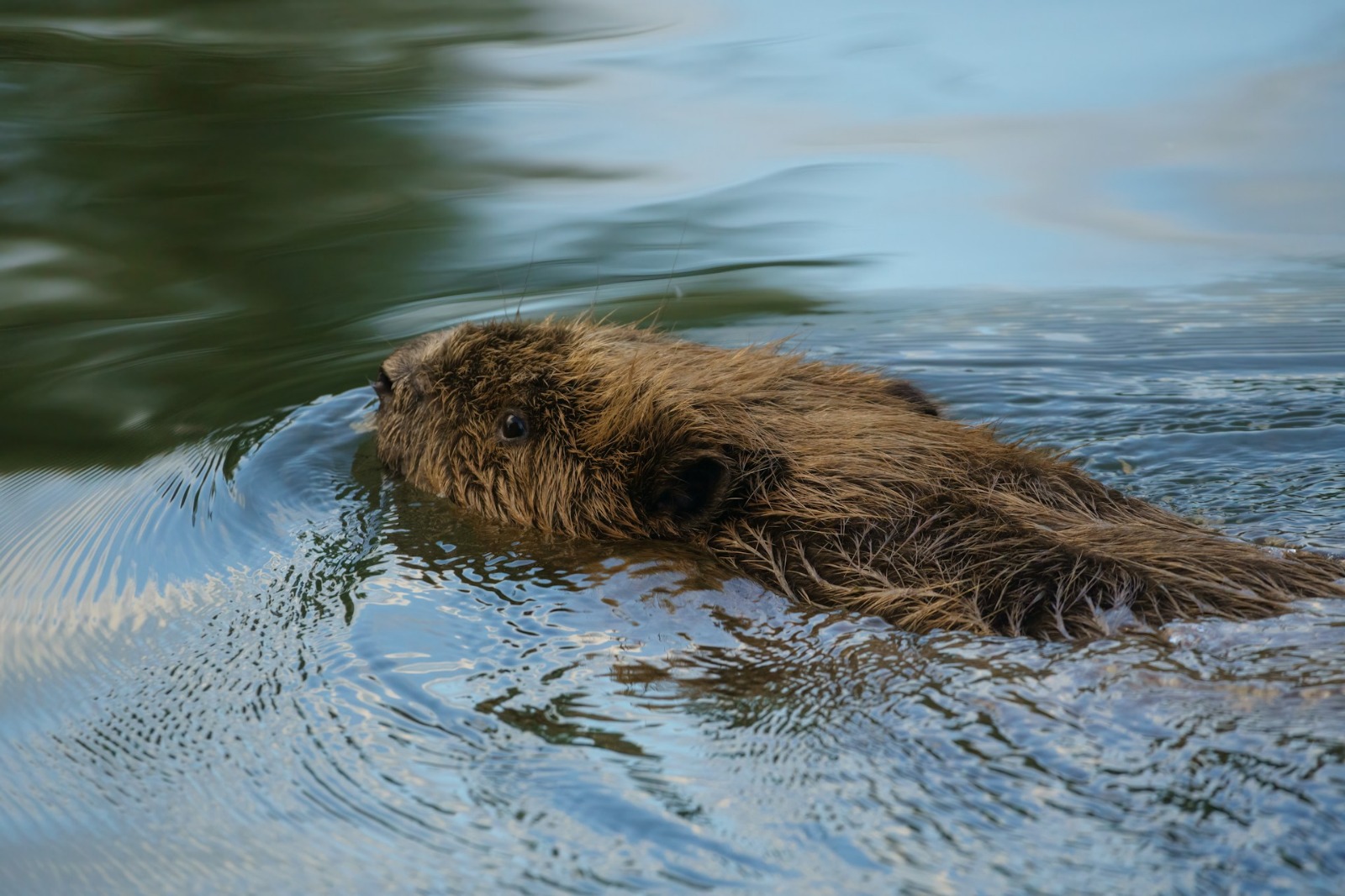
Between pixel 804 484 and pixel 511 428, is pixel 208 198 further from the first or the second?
pixel 804 484

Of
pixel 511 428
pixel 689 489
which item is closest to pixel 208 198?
pixel 511 428

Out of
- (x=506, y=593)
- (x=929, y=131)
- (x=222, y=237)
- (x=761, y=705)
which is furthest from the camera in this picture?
(x=929, y=131)

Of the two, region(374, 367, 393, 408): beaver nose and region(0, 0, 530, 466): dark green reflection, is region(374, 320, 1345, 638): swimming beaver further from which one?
region(0, 0, 530, 466): dark green reflection

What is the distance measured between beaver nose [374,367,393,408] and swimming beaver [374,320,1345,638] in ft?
0.14

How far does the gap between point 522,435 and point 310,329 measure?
8.20 feet

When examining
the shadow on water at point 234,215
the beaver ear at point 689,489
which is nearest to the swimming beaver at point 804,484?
the beaver ear at point 689,489

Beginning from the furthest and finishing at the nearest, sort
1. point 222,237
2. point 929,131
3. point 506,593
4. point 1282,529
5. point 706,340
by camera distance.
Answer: point 929,131 < point 222,237 < point 706,340 < point 1282,529 < point 506,593

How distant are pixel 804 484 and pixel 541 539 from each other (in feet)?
2.32

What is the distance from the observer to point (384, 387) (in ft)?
13.3

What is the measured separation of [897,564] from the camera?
2883 mm

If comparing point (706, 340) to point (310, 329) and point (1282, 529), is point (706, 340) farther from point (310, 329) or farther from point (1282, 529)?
point (1282, 529)

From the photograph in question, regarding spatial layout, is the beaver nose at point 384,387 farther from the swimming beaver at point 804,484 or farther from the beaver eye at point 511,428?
the beaver eye at point 511,428

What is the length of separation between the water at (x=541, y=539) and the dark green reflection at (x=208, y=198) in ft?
0.09

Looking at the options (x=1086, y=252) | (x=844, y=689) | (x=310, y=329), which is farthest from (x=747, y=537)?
(x=1086, y=252)
